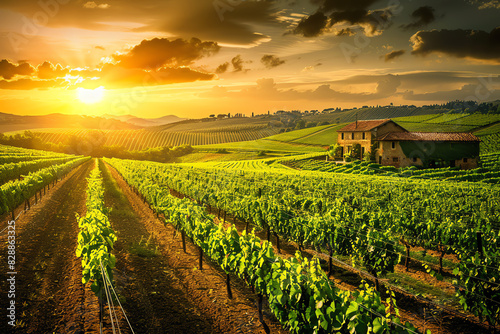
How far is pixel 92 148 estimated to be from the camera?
12356 centimetres

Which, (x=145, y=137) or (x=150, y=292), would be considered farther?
(x=145, y=137)

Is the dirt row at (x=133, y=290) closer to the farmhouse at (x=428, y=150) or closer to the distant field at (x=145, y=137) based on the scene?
the farmhouse at (x=428, y=150)

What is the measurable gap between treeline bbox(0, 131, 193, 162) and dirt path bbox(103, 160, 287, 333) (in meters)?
87.9

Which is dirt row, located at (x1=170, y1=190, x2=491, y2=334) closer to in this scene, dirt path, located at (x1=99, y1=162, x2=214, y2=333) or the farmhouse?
dirt path, located at (x1=99, y1=162, x2=214, y2=333)

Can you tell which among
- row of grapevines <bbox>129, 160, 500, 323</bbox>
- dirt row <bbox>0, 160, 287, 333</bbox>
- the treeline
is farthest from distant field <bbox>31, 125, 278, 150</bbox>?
row of grapevines <bbox>129, 160, 500, 323</bbox>

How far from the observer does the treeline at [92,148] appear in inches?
4048

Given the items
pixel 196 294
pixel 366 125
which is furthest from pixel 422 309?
pixel 366 125

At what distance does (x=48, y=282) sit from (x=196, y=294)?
16.5 feet

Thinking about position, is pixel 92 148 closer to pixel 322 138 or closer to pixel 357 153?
pixel 322 138

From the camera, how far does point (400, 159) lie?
2028 inches

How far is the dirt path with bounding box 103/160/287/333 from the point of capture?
26.2 feet

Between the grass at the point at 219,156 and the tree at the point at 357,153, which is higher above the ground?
the tree at the point at 357,153

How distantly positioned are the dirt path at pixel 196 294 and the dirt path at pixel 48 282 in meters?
1.75

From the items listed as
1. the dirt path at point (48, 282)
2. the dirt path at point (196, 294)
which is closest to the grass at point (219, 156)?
the dirt path at point (48, 282)
